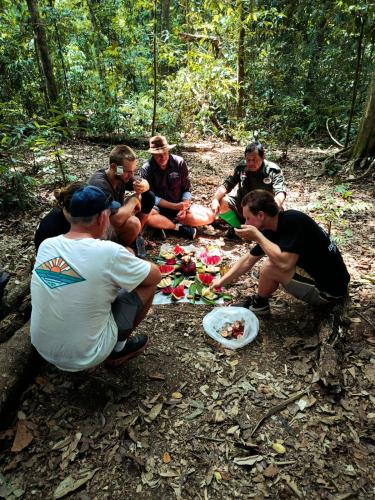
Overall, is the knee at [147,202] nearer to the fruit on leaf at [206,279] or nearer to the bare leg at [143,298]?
the fruit on leaf at [206,279]

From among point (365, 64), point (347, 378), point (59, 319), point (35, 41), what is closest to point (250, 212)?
point (347, 378)

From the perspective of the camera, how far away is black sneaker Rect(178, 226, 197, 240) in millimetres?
4936

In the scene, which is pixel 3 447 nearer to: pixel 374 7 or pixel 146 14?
pixel 374 7

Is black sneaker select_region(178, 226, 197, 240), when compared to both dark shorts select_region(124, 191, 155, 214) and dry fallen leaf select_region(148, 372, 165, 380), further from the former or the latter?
dry fallen leaf select_region(148, 372, 165, 380)

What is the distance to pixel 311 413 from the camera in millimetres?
2412

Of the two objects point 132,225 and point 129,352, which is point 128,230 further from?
point 129,352

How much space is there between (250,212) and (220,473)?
1.99 m

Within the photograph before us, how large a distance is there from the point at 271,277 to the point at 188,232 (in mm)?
2043

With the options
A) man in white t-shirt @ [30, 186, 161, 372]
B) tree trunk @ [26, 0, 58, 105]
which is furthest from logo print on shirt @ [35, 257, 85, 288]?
tree trunk @ [26, 0, 58, 105]

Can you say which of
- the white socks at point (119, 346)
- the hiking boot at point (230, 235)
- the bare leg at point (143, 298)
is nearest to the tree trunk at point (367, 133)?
the hiking boot at point (230, 235)

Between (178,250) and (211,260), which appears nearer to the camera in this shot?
(211,260)

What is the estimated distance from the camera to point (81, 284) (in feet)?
6.73

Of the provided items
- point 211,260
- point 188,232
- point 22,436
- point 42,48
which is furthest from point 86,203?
point 42,48

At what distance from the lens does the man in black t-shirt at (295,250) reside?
2.89 meters
